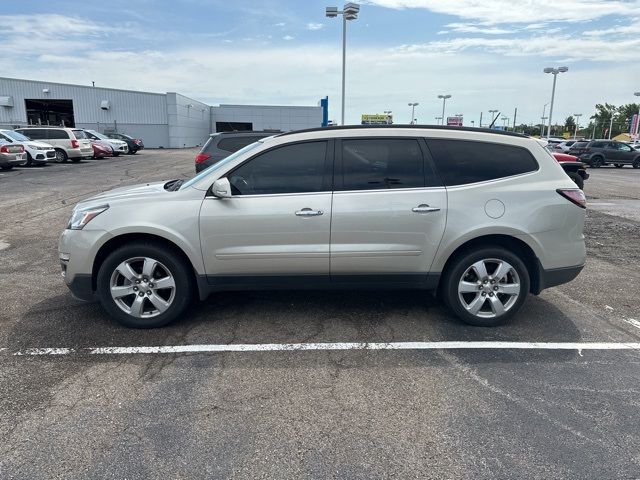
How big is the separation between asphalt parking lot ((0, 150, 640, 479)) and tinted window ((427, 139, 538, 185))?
55.2 inches

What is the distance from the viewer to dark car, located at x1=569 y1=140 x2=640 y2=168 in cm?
2898

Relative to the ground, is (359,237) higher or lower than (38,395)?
higher

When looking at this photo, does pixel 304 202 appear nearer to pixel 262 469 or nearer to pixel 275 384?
pixel 275 384

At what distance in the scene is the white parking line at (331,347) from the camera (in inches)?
153

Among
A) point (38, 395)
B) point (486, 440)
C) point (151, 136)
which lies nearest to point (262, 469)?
point (486, 440)

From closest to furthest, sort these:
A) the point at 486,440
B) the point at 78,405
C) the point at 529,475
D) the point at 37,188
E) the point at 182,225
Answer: the point at 529,475 < the point at 486,440 < the point at 78,405 < the point at 182,225 < the point at 37,188

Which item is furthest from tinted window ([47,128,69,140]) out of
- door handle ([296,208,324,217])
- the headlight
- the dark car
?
the dark car

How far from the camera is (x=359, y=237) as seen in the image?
4137 mm

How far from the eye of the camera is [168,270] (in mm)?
4191

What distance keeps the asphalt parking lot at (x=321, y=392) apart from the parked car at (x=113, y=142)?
2762cm

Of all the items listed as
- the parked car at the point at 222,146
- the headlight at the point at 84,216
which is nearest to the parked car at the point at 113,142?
the parked car at the point at 222,146

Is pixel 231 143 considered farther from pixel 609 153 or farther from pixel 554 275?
pixel 609 153

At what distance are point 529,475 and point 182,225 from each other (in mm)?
3130

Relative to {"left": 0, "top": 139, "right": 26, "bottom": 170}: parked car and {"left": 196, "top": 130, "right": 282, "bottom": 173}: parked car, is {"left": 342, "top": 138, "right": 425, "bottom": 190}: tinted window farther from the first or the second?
{"left": 0, "top": 139, "right": 26, "bottom": 170}: parked car
